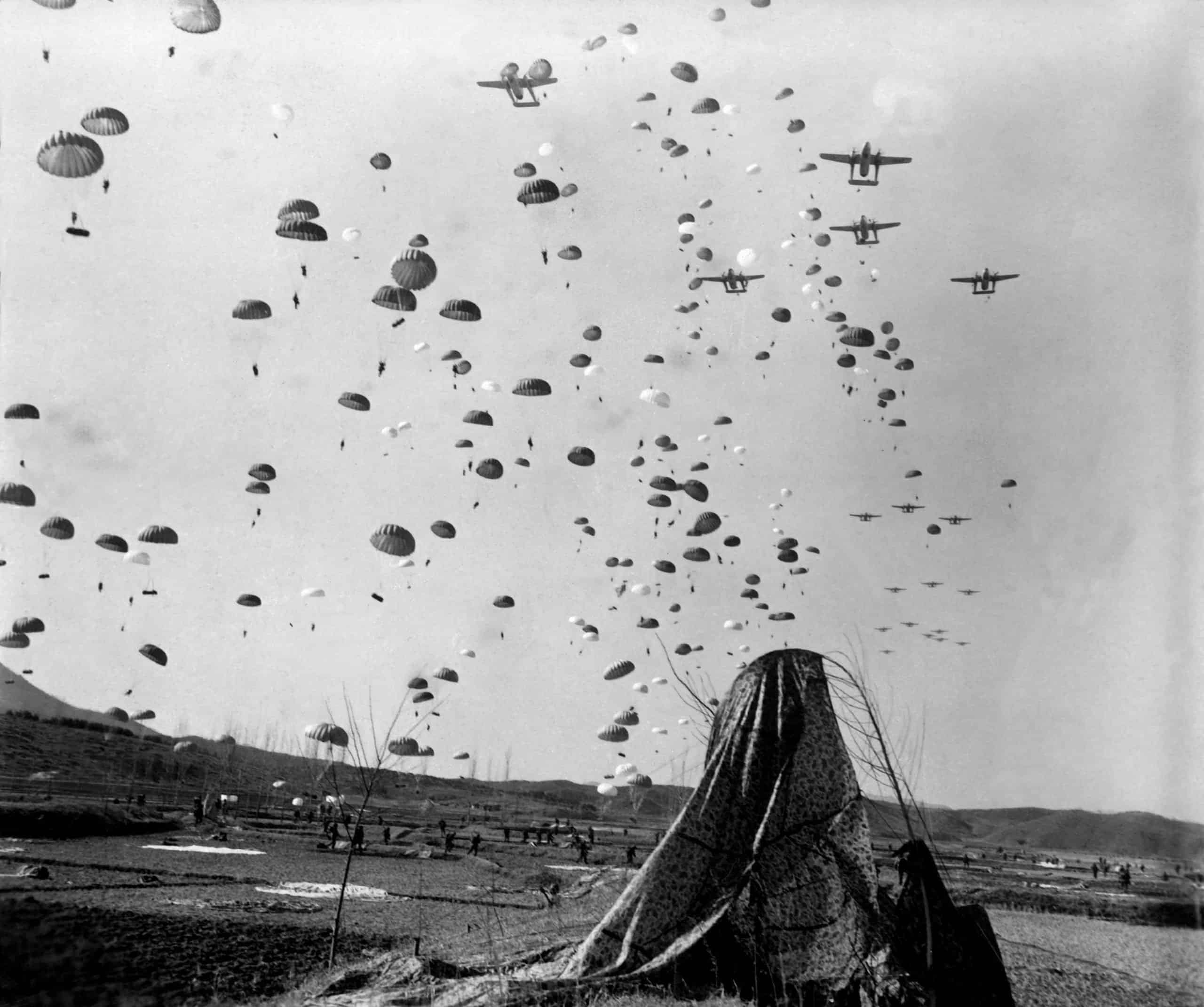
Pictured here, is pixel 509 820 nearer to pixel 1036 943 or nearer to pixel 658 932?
pixel 1036 943

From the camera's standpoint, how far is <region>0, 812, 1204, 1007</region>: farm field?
7.03 metres

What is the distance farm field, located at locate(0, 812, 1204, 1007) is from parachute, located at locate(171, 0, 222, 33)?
521 inches

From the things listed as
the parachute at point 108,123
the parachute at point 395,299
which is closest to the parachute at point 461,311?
the parachute at point 395,299

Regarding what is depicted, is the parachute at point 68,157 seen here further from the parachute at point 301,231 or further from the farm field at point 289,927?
the farm field at point 289,927

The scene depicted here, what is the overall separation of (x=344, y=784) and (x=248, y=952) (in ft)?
363

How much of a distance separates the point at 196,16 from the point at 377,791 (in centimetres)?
9941

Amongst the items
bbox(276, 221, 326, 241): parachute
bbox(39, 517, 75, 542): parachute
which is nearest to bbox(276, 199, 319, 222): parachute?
bbox(276, 221, 326, 241): parachute

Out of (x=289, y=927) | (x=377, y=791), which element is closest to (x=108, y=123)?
(x=289, y=927)

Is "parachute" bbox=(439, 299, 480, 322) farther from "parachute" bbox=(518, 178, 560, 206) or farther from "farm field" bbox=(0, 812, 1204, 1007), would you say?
"farm field" bbox=(0, 812, 1204, 1007)

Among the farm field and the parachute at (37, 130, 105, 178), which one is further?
the parachute at (37, 130, 105, 178)

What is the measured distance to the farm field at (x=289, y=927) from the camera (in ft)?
23.1

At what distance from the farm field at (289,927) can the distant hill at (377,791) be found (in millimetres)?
3374

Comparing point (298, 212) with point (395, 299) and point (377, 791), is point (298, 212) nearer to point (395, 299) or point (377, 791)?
point (395, 299)

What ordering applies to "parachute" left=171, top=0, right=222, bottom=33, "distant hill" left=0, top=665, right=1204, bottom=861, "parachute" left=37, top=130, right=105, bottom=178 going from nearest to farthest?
"parachute" left=171, top=0, right=222, bottom=33 < "parachute" left=37, top=130, right=105, bottom=178 < "distant hill" left=0, top=665, right=1204, bottom=861
